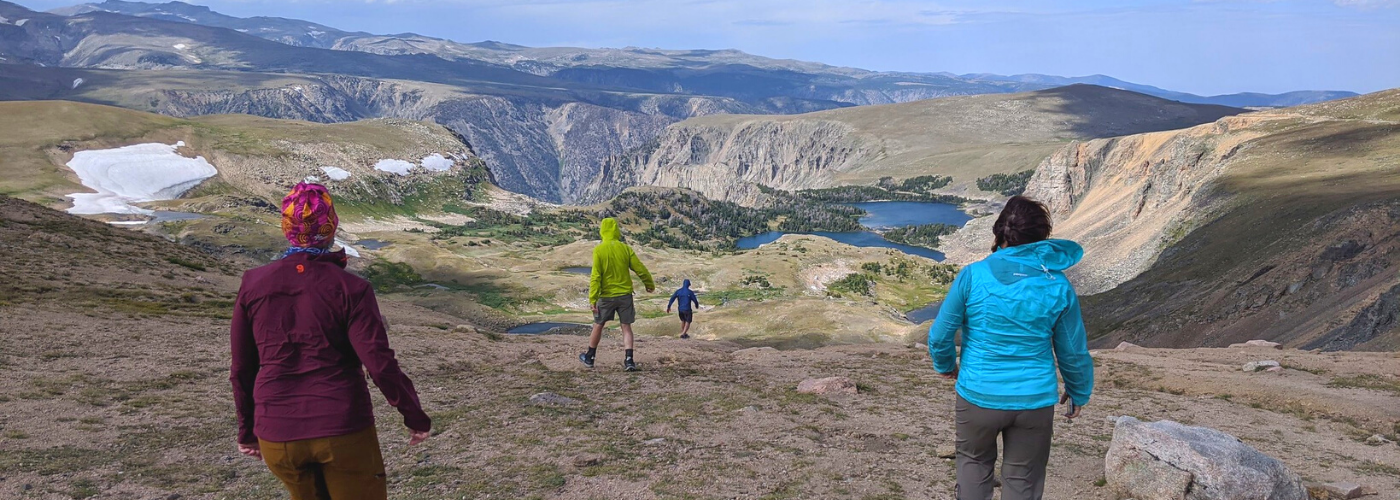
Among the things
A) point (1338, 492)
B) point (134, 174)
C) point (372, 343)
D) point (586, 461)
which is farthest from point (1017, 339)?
point (134, 174)

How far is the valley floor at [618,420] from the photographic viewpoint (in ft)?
39.0

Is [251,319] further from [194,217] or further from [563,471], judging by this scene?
[194,217]

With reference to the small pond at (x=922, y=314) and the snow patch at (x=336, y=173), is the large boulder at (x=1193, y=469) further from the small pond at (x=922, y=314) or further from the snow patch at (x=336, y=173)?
the snow patch at (x=336, y=173)

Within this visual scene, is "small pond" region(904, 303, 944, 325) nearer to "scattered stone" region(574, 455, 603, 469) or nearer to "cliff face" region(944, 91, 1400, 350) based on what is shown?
"cliff face" region(944, 91, 1400, 350)

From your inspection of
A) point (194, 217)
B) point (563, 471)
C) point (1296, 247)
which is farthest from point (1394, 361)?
point (194, 217)

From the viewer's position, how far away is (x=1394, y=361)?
23047 millimetres

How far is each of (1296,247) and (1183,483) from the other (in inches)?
1746

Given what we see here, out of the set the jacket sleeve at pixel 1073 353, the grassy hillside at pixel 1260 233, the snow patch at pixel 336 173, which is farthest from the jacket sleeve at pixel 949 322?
the snow patch at pixel 336 173

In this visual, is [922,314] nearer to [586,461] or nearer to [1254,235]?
[1254,235]

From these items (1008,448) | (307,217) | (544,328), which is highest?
(307,217)

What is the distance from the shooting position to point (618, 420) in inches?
623

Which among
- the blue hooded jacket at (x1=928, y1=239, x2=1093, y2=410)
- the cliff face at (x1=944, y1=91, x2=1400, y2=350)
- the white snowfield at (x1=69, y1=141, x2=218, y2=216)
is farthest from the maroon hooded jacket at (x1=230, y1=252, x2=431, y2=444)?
the white snowfield at (x1=69, y1=141, x2=218, y2=216)

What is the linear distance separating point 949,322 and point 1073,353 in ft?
3.83

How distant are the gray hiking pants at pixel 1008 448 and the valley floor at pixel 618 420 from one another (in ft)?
12.4
